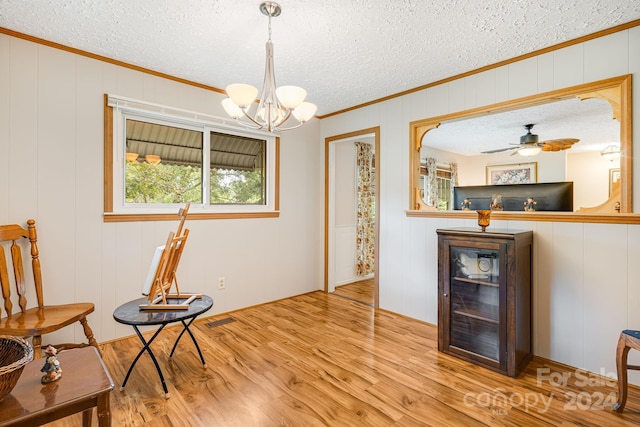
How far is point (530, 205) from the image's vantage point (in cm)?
257

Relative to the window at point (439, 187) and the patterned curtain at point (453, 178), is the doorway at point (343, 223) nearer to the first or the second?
the window at point (439, 187)

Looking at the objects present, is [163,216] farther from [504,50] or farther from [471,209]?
[504,50]

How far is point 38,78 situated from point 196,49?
1.21 m

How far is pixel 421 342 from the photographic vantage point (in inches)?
108

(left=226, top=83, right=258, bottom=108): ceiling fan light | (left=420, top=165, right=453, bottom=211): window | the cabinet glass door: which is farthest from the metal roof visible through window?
the cabinet glass door

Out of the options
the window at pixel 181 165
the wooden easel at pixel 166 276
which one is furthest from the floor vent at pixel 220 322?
the window at pixel 181 165

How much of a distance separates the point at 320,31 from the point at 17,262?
2.73 meters

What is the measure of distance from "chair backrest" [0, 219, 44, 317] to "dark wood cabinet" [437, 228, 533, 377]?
3123 millimetres

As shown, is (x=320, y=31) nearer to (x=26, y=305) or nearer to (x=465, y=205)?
(x=465, y=205)

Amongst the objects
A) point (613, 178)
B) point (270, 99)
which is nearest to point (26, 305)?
point (270, 99)

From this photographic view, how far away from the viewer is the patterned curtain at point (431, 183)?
3.33m

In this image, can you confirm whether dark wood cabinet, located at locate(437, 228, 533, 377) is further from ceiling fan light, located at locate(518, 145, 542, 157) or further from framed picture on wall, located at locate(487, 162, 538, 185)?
ceiling fan light, located at locate(518, 145, 542, 157)

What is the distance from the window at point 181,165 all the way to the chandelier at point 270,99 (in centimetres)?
120

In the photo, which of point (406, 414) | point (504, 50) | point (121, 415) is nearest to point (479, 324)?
point (406, 414)
